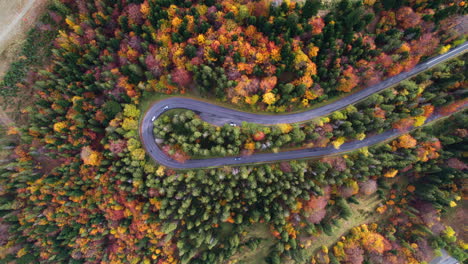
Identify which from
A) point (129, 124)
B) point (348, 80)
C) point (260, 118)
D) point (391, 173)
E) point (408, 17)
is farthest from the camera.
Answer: point (391, 173)

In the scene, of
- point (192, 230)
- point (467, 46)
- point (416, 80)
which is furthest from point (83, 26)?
point (467, 46)

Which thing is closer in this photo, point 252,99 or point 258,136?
point 252,99

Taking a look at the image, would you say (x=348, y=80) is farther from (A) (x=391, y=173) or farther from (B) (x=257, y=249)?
(B) (x=257, y=249)

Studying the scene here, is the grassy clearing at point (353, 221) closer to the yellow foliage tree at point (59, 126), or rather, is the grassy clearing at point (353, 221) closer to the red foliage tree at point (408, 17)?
the red foliage tree at point (408, 17)

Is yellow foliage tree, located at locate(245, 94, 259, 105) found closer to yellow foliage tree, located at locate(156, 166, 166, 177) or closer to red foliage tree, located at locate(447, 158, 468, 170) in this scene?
yellow foliage tree, located at locate(156, 166, 166, 177)

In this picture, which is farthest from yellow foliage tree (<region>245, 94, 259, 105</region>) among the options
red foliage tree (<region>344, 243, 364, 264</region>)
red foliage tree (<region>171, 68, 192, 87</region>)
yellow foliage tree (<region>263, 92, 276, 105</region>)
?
red foliage tree (<region>344, 243, 364, 264</region>)

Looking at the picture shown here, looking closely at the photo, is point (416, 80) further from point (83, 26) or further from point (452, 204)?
point (83, 26)

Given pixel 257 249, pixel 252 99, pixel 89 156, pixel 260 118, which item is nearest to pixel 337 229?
pixel 257 249
